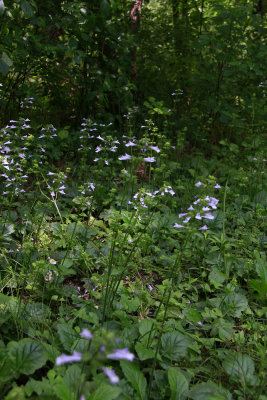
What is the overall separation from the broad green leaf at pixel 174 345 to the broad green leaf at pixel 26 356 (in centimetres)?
59

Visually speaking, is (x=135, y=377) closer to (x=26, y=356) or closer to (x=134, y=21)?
(x=26, y=356)

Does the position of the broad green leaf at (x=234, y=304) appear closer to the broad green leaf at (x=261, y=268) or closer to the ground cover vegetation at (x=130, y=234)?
the ground cover vegetation at (x=130, y=234)

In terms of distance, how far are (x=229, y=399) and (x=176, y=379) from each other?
9.8 inches

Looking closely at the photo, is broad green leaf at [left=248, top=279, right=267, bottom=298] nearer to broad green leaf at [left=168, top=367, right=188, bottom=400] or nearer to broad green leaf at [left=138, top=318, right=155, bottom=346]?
broad green leaf at [left=138, top=318, right=155, bottom=346]

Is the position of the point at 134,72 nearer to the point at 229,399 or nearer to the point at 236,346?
the point at 236,346

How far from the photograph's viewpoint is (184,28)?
16.8 ft

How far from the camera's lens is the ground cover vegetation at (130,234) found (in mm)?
1550

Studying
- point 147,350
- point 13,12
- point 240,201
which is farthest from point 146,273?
point 13,12

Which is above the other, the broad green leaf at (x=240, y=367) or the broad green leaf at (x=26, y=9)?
the broad green leaf at (x=26, y=9)

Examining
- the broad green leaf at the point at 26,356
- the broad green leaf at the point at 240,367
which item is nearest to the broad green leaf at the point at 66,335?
the broad green leaf at the point at 26,356

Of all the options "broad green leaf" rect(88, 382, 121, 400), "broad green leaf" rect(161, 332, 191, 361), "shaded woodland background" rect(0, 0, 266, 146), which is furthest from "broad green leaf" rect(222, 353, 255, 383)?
"shaded woodland background" rect(0, 0, 266, 146)

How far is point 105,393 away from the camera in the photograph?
4.30ft

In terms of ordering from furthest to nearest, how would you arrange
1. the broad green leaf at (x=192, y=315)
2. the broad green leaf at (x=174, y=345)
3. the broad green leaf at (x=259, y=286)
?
1. the broad green leaf at (x=259, y=286)
2. the broad green leaf at (x=192, y=315)
3. the broad green leaf at (x=174, y=345)

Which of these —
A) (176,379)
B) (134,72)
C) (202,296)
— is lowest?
(202,296)
